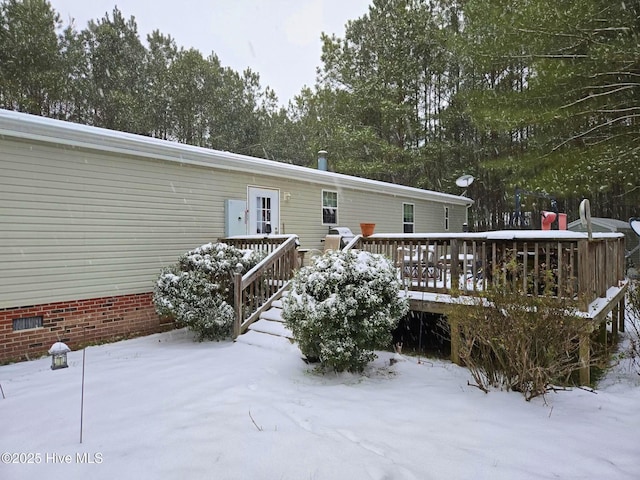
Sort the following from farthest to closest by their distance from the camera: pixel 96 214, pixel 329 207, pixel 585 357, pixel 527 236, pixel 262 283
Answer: pixel 329 207 < pixel 262 283 < pixel 96 214 < pixel 527 236 < pixel 585 357

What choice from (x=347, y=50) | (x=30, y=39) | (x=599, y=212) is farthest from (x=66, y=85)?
(x=599, y=212)

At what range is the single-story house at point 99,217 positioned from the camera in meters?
5.44

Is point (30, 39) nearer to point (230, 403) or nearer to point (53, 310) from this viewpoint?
point (53, 310)

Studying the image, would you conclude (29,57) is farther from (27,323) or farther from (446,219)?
(446,219)

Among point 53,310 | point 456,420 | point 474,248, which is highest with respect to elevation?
point 474,248

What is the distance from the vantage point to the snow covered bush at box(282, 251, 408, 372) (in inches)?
173

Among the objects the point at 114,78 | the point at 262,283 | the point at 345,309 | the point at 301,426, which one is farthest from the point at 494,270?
the point at 114,78

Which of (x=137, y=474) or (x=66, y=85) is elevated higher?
(x=66, y=85)

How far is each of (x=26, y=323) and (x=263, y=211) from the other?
4.60 meters

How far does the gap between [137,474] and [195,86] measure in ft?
75.4

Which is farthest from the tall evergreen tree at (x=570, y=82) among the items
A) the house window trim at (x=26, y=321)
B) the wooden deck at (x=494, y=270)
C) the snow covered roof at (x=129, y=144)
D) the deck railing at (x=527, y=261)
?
the house window trim at (x=26, y=321)

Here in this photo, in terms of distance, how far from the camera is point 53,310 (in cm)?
580

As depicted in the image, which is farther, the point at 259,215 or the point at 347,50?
the point at 347,50

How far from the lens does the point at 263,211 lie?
880cm
